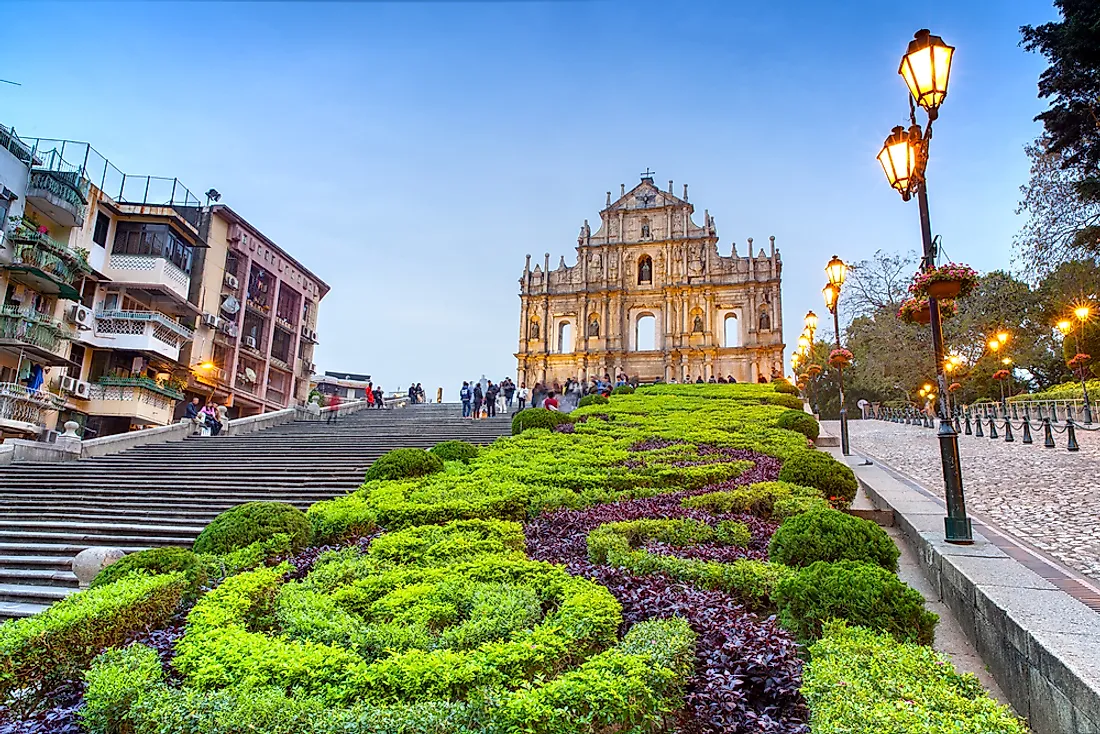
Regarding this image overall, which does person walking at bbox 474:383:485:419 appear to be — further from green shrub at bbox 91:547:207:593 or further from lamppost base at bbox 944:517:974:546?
lamppost base at bbox 944:517:974:546

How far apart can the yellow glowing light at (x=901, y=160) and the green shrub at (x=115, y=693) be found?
8.00 m

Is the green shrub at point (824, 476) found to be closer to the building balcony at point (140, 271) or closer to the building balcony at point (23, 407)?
the building balcony at point (23, 407)

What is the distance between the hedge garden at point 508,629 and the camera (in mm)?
3508

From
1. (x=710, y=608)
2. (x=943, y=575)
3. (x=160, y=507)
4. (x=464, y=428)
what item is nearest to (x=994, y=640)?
(x=943, y=575)

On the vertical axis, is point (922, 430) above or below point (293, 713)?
above

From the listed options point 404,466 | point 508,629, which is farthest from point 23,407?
point 508,629

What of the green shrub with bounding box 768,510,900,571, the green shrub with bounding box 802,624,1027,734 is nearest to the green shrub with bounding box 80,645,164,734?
the green shrub with bounding box 802,624,1027,734

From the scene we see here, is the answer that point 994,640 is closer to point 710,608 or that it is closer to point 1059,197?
point 710,608

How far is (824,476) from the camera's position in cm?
852

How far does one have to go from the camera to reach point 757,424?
16.6 metres

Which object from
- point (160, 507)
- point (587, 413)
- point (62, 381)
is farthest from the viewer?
point (62, 381)

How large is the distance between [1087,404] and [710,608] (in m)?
22.1

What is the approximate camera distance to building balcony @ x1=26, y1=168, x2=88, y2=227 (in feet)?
74.4

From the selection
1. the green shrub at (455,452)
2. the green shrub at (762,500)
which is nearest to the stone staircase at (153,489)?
the green shrub at (455,452)
